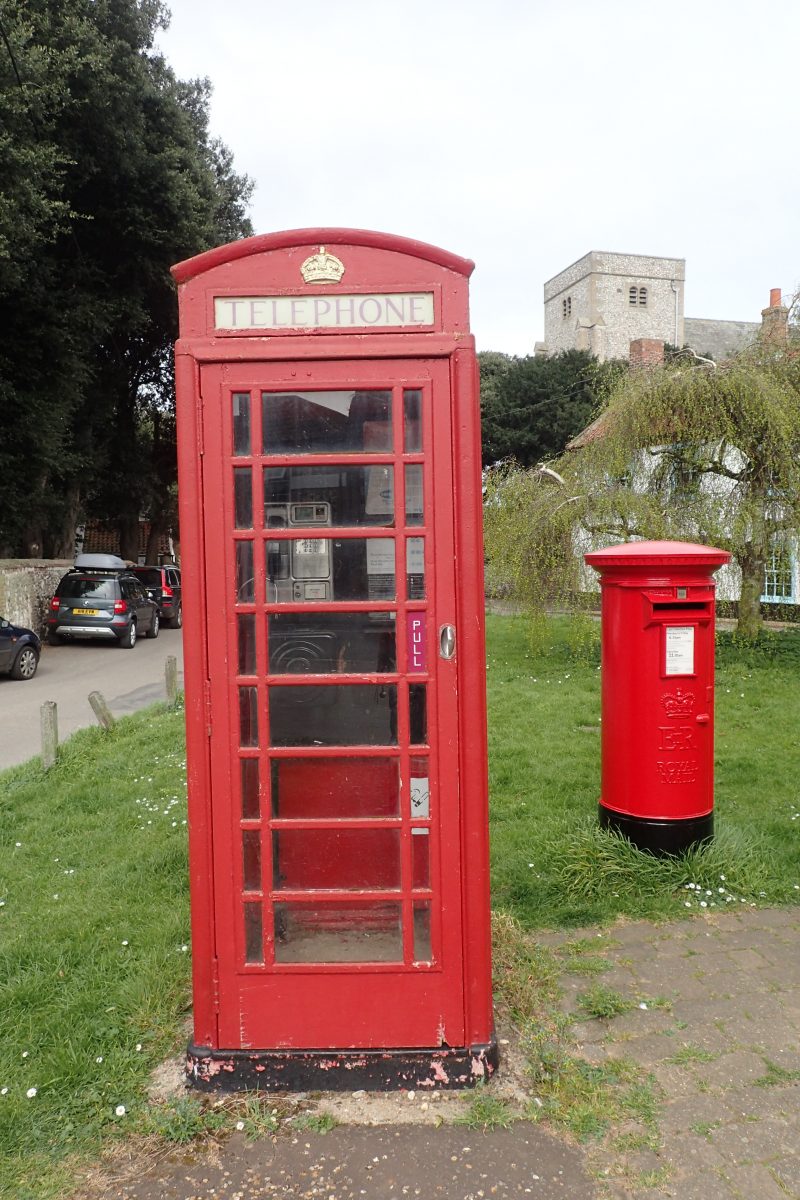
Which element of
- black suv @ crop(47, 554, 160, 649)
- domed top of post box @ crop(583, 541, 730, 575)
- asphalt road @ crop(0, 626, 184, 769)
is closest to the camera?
domed top of post box @ crop(583, 541, 730, 575)

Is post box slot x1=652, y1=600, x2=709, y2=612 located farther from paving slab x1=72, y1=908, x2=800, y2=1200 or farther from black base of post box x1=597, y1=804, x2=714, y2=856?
paving slab x1=72, y1=908, x2=800, y2=1200

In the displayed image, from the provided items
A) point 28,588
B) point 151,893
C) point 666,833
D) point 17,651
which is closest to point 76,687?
point 17,651

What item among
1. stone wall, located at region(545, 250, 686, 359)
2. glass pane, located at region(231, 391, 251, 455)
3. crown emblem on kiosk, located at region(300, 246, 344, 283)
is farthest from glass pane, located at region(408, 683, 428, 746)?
stone wall, located at region(545, 250, 686, 359)

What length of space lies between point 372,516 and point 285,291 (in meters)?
0.82

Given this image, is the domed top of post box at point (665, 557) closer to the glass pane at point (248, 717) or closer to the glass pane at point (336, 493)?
the glass pane at point (336, 493)

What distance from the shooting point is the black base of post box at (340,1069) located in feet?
9.71

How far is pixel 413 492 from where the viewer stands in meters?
2.84

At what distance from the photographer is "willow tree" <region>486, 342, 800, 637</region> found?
11664mm

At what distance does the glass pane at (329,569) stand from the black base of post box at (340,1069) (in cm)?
164

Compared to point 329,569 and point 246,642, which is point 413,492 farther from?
point 246,642

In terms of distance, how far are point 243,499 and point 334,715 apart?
2.70ft

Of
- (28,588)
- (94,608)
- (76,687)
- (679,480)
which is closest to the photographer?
(679,480)

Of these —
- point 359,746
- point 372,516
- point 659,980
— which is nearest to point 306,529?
point 372,516

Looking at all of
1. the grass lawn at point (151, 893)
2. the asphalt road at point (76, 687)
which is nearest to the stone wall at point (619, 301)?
the asphalt road at point (76, 687)
